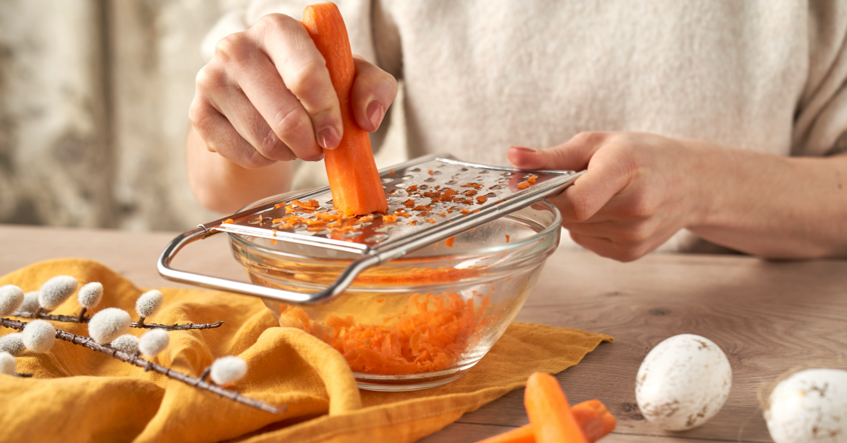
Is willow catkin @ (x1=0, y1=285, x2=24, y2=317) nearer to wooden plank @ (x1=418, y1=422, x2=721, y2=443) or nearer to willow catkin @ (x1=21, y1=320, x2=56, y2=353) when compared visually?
willow catkin @ (x1=21, y1=320, x2=56, y2=353)

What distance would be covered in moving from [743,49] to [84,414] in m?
1.31

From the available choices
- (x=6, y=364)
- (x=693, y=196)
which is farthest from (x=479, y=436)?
(x=693, y=196)

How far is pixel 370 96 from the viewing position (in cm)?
65

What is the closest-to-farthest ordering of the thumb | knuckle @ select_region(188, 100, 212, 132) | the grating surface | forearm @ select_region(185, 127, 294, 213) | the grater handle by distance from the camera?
the grater handle < the grating surface < knuckle @ select_region(188, 100, 212, 132) < the thumb < forearm @ select_region(185, 127, 294, 213)

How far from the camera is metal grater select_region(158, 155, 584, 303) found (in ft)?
1.63

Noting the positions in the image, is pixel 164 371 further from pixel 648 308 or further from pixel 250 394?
pixel 648 308

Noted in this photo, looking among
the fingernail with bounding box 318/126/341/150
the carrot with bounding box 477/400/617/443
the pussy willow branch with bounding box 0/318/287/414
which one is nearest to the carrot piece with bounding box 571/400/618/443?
the carrot with bounding box 477/400/617/443

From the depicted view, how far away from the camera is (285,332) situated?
0.62 meters

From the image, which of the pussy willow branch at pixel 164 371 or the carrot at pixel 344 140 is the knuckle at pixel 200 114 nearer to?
the carrot at pixel 344 140

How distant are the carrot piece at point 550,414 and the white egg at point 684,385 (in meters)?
0.10

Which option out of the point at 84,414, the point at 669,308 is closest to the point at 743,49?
the point at 669,308

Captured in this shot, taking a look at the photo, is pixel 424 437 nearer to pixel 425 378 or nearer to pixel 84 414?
pixel 425 378

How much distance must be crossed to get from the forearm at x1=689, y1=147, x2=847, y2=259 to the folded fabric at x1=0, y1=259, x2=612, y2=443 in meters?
0.46

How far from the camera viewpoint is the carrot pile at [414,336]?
597 mm
